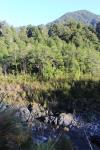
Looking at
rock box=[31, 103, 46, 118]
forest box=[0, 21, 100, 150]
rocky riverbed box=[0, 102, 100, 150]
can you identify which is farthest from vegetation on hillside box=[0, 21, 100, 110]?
rocky riverbed box=[0, 102, 100, 150]

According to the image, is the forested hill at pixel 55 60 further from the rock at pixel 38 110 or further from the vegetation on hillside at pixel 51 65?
the rock at pixel 38 110

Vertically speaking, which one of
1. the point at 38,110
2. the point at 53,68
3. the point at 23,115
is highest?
the point at 23,115

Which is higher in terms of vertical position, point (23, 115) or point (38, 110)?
point (23, 115)

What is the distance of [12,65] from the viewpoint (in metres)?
29.5

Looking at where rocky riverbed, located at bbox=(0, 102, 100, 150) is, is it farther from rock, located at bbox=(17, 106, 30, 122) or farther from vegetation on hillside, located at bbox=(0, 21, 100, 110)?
vegetation on hillside, located at bbox=(0, 21, 100, 110)

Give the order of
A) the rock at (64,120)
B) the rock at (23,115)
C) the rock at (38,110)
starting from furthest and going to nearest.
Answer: the rock at (38,110)
the rock at (64,120)
the rock at (23,115)

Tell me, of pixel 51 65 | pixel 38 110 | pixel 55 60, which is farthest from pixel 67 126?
pixel 55 60

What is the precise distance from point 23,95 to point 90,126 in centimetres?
630

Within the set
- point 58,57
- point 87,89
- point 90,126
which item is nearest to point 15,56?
point 58,57

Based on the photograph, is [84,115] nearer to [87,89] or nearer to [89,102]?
[89,102]

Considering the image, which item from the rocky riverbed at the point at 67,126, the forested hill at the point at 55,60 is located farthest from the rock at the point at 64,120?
the forested hill at the point at 55,60

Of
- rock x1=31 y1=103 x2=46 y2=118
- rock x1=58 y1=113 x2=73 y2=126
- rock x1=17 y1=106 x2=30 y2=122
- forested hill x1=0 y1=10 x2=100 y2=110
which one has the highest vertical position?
rock x1=17 y1=106 x2=30 y2=122

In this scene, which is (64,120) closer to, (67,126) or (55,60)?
(67,126)

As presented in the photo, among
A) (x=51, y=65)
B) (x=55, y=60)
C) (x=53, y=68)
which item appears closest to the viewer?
(x=53, y=68)
